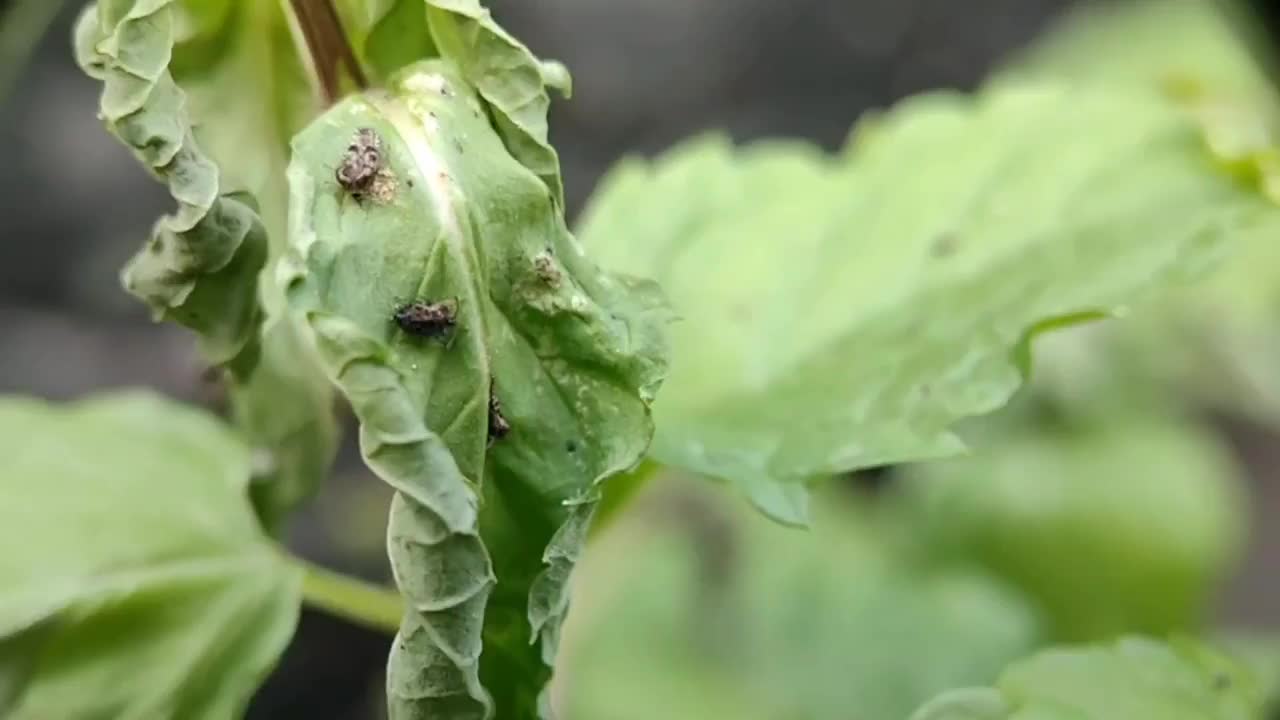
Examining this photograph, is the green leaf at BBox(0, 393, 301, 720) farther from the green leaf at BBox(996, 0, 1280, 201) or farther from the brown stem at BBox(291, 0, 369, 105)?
the green leaf at BBox(996, 0, 1280, 201)

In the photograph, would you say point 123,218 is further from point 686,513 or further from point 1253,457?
point 1253,457

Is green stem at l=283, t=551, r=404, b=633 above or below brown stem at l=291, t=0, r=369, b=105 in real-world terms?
below

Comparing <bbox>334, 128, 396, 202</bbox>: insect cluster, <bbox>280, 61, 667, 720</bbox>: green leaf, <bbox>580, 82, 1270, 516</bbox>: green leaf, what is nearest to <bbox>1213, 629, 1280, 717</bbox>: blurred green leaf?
<bbox>580, 82, 1270, 516</bbox>: green leaf

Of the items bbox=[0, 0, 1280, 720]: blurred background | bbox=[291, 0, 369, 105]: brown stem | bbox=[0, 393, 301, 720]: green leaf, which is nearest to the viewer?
bbox=[291, 0, 369, 105]: brown stem

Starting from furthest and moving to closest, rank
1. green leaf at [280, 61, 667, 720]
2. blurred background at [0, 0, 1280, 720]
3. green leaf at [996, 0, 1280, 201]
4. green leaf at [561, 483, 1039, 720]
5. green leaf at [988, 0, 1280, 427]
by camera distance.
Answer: green leaf at [996, 0, 1280, 201], green leaf at [988, 0, 1280, 427], blurred background at [0, 0, 1280, 720], green leaf at [561, 483, 1039, 720], green leaf at [280, 61, 667, 720]

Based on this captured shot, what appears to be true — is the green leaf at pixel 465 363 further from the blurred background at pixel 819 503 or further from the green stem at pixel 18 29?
Answer: the green stem at pixel 18 29

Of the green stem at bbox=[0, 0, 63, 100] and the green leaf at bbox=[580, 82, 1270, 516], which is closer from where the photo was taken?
the green leaf at bbox=[580, 82, 1270, 516]

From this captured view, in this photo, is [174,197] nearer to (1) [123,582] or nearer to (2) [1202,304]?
(1) [123,582]

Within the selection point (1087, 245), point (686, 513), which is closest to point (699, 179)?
point (1087, 245)
